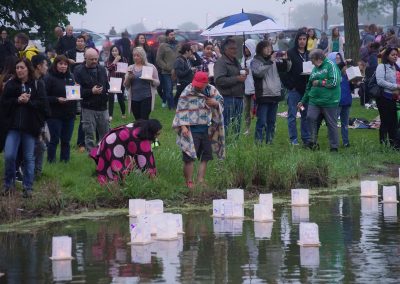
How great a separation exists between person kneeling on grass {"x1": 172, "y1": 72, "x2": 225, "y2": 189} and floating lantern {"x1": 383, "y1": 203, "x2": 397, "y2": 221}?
260cm

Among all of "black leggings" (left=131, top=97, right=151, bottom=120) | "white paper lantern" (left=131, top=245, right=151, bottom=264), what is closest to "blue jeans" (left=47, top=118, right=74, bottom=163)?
"black leggings" (left=131, top=97, right=151, bottom=120)

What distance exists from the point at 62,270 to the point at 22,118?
4.61 meters

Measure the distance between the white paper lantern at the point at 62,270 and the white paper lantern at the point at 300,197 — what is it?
186 inches

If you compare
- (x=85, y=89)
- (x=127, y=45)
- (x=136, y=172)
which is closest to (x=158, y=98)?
(x=127, y=45)

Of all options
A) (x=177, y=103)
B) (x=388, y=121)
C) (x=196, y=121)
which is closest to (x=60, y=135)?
(x=196, y=121)

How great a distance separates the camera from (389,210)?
15.3 m

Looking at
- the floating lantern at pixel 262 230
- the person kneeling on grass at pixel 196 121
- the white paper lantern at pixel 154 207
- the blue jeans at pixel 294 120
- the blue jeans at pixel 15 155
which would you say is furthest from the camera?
the blue jeans at pixel 294 120

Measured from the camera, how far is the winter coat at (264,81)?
21.4 metres

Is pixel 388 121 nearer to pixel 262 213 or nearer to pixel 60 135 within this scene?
pixel 60 135

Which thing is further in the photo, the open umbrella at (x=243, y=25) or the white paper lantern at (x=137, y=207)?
the open umbrella at (x=243, y=25)

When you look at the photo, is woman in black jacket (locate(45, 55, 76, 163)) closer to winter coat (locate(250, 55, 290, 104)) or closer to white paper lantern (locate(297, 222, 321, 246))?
winter coat (locate(250, 55, 290, 104))

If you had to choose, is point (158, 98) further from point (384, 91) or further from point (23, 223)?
point (23, 223)

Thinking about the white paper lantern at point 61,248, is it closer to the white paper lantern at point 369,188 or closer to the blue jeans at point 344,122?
the white paper lantern at point 369,188

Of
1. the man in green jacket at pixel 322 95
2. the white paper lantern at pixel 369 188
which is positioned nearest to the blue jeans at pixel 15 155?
the white paper lantern at pixel 369 188
